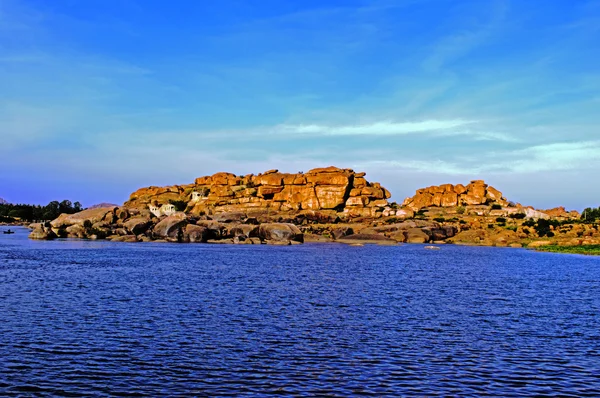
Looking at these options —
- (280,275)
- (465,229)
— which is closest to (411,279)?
(280,275)

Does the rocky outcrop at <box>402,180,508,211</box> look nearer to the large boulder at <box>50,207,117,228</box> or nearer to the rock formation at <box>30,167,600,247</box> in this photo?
the rock formation at <box>30,167,600,247</box>

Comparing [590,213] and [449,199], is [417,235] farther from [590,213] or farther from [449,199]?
[590,213]

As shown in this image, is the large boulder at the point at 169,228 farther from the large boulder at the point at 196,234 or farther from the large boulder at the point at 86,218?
the large boulder at the point at 86,218

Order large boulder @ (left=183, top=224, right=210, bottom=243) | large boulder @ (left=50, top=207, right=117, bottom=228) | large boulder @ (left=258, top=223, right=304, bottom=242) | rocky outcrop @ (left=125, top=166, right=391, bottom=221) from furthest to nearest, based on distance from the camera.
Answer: rocky outcrop @ (left=125, top=166, right=391, bottom=221), large boulder @ (left=50, top=207, right=117, bottom=228), large boulder @ (left=258, top=223, right=304, bottom=242), large boulder @ (left=183, top=224, right=210, bottom=243)

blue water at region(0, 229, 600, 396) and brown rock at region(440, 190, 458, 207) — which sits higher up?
brown rock at region(440, 190, 458, 207)

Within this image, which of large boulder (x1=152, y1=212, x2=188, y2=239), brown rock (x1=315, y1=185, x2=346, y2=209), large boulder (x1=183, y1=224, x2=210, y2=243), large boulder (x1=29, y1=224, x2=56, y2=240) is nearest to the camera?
large boulder (x1=29, y1=224, x2=56, y2=240)

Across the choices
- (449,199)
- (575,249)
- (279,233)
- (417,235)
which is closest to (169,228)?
(279,233)

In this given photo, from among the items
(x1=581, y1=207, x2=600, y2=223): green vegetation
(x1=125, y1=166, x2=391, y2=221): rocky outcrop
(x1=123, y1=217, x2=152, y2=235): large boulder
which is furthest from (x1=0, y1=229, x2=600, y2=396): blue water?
(x1=581, y1=207, x2=600, y2=223): green vegetation

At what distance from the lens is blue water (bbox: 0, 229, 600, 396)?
16.6 meters

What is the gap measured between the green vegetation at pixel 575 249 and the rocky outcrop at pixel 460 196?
83.9 meters

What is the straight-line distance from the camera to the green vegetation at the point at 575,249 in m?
80.2

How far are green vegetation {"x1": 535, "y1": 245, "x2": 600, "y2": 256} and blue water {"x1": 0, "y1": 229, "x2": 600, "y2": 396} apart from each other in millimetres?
42619

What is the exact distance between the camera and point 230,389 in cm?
1589

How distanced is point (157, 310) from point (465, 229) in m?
110
